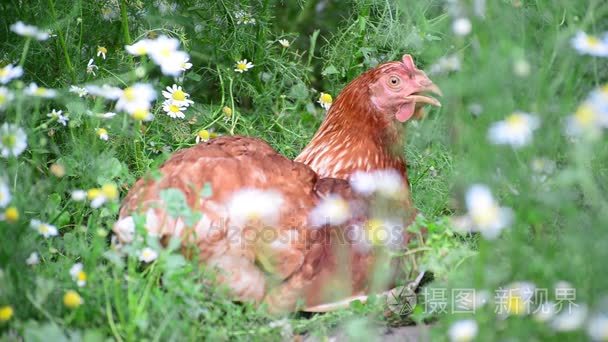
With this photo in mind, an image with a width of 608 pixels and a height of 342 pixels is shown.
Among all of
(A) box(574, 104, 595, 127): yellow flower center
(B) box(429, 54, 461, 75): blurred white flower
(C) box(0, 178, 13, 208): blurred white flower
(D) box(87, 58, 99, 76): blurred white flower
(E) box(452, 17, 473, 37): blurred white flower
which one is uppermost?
(E) box(452, 17, 473, 37): blurred white flower

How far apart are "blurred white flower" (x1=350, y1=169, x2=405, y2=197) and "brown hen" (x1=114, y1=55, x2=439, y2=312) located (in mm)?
54

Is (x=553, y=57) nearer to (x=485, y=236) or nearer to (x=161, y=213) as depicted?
(x=485, y=236)

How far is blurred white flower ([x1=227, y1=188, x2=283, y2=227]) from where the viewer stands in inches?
96.5

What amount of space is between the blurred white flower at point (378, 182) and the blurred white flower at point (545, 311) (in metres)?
0.69

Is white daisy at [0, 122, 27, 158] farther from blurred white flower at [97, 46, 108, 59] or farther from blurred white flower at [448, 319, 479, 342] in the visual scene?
blurred white flower at [448, 319, 479, 342]

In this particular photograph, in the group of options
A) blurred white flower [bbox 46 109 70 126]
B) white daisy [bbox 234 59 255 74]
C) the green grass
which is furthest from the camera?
white daisy [bbox 234 59 255 74]

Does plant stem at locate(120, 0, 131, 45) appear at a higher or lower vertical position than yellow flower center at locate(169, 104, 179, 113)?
higher

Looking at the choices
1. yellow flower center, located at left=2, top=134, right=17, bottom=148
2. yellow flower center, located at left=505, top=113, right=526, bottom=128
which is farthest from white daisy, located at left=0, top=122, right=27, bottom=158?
yellow flower center, located at left=505, top=113, right=526, bottom=128

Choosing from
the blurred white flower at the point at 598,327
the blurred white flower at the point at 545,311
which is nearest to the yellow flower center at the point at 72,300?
the blurred white flower at the point at 545,311

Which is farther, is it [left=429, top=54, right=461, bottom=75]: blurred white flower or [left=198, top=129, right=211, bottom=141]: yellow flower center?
[left=198, top=129, right=211, bottom=141]: yellow flower center

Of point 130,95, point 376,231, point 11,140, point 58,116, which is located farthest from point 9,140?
point 376,231

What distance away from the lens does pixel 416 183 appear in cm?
352

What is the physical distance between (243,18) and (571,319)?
2267 mm

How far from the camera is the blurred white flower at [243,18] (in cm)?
369
